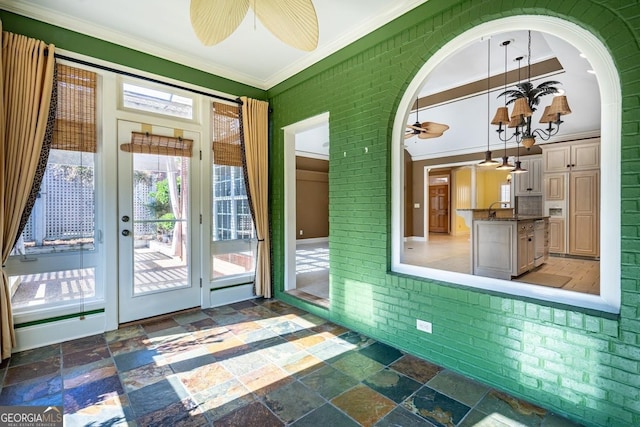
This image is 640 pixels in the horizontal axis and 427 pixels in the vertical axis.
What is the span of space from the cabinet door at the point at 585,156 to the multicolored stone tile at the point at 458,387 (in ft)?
21.4

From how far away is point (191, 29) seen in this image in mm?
3033

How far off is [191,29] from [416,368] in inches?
152

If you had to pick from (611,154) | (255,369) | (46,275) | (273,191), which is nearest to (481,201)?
(273,191)

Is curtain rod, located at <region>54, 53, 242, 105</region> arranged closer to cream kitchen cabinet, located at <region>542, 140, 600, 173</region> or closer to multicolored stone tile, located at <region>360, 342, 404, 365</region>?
multicolored stone tile, located at <region>360, 342, 404, 365</region>

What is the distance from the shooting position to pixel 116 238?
3176mm

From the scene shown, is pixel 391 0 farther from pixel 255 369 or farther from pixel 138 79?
pixel 255 369

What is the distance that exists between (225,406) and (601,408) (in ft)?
7.54

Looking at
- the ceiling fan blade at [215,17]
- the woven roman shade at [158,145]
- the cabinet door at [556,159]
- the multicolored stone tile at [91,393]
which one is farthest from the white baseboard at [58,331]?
the cabinet door at [556,159]

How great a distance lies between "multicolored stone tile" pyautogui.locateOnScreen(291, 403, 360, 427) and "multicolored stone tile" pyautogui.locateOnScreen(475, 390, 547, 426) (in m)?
0.88

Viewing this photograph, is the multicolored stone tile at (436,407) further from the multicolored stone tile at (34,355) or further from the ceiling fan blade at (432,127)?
the ceiling fan blade at (432,127)

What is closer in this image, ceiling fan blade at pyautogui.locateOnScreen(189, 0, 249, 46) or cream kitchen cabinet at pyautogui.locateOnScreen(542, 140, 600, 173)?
ceiling fan blade at pyautogui.locateOnScreen(189, 0, 249, 46)

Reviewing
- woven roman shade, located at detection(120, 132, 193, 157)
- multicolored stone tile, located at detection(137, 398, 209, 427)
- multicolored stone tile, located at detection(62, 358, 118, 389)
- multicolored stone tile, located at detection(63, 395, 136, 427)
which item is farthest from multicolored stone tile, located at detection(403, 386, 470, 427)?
woven roman shade, located at detection(120, 132, 193, 157)

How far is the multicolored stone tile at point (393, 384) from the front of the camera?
207cm

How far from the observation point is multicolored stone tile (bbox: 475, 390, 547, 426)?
183 centimetres
